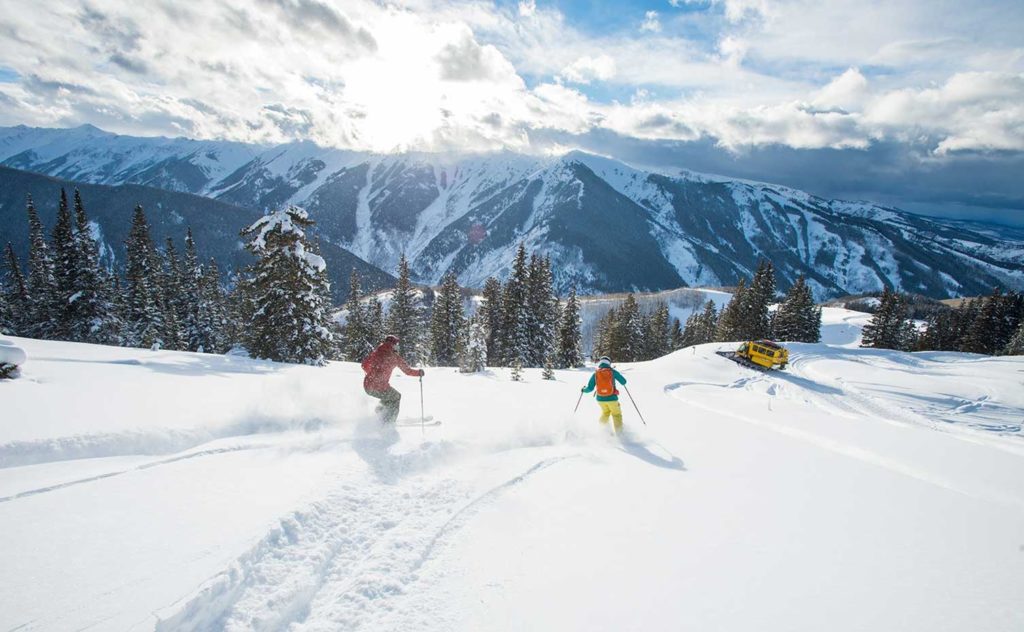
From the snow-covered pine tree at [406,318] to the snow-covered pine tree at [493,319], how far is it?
25.5 ft

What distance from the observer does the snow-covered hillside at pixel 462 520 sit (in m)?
4.09

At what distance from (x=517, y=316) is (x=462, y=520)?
3959cm

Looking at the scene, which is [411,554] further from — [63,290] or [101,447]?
[63,290]

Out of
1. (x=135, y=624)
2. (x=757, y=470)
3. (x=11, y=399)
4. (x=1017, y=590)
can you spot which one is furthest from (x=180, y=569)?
A: (x=757, y=470)

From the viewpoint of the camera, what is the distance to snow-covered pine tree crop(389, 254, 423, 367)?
52.1 metres

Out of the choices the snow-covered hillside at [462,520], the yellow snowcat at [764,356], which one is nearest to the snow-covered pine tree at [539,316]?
the yellow snowcat at [764,356]

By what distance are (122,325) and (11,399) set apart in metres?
35.8

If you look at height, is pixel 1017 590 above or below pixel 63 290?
below

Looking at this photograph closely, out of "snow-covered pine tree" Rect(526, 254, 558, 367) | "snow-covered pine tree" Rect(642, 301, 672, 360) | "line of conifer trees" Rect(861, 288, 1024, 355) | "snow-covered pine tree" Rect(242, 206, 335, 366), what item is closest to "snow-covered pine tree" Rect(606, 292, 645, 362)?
"snow-covered pine tree" Rect(642, 301, 672, 360)

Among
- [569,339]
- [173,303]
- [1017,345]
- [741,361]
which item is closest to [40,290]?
[173,303]

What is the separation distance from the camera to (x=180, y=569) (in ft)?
13.6

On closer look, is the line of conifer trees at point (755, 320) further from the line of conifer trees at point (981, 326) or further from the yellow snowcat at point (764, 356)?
the yellow snowcat at point (764, 356)

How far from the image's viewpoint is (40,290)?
36906mm

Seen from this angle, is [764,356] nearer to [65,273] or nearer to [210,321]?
[210,321]
